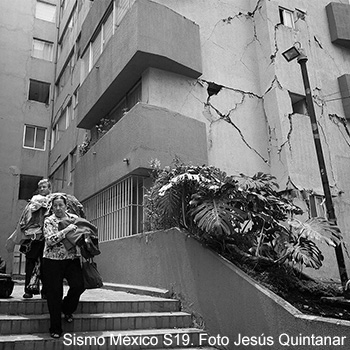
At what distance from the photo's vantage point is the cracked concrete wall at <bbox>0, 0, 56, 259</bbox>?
57.1 feet

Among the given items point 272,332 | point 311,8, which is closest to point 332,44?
point 311,8

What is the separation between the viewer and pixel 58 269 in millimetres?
Answer: 4516

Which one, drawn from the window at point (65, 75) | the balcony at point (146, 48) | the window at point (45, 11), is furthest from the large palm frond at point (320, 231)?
the window at point (45, 11)

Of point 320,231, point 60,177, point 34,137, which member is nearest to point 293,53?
point 320,231

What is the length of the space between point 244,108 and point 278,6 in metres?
3.76

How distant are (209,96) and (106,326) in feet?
23.8

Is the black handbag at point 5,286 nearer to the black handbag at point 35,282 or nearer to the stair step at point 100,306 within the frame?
the stair step at point 100,306

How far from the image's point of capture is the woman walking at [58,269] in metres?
4.42

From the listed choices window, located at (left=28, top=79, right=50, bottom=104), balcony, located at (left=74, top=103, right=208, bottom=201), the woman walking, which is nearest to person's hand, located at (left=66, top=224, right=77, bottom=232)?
the woman walking

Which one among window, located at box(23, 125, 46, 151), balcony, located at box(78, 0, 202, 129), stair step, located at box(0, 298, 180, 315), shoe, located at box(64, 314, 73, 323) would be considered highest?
window, located at box(23, 125, 46, 151)

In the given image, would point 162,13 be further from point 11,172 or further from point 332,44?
point 11,172

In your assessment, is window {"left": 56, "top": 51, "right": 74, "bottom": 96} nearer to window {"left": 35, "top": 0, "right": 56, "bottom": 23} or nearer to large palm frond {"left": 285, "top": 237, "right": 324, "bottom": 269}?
window {"left": 35, "top": 0, "right": 56, "bottom": 23}

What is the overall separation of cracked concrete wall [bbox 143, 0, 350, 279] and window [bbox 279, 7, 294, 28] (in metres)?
0.15

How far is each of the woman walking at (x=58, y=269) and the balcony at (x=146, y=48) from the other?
5.62 metres
